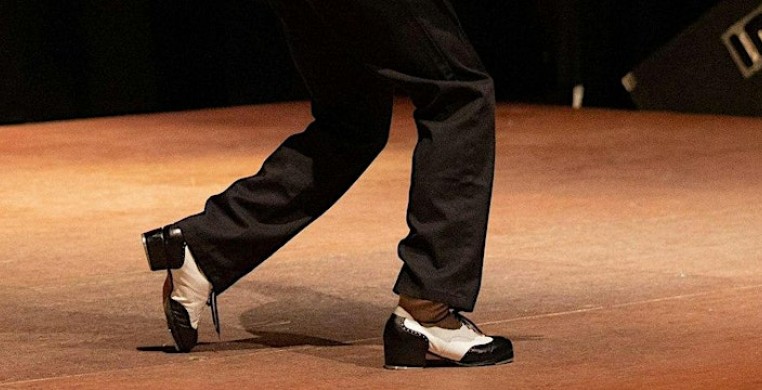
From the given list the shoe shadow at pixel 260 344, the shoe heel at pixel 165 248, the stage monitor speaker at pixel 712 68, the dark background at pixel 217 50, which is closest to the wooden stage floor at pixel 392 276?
the shoe shadow at pixel 260 344

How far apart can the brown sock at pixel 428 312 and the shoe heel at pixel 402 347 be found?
0.07ft

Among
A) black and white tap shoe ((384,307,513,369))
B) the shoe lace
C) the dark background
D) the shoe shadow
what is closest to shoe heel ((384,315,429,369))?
black and white tap shoe ((384,307,513,369))

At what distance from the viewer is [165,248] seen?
2.54m

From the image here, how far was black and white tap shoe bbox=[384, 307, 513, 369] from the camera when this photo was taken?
236cm

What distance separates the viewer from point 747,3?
268 inches

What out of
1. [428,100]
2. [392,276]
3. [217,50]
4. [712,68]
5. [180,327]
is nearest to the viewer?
[428,100]

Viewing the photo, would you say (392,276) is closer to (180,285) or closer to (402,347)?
(180,285)

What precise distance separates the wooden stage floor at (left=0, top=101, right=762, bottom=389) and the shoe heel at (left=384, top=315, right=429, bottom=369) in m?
0.03

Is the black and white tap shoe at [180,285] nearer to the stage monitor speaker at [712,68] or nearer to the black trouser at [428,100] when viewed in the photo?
the black trouser at [428,100]

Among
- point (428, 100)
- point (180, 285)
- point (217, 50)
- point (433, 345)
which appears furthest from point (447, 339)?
point (217, 50)

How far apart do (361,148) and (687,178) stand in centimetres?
243

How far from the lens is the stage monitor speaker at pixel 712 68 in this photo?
6.83 m

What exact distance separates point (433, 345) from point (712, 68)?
495 centimetres

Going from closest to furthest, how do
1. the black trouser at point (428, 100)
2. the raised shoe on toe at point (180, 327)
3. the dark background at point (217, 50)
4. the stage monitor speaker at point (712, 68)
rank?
the black trouser at point (428, 100), the raised shoe on toe at point (180, 327), the stage monitor speaker at point (712, 68), the dark background at point (217, 50)
